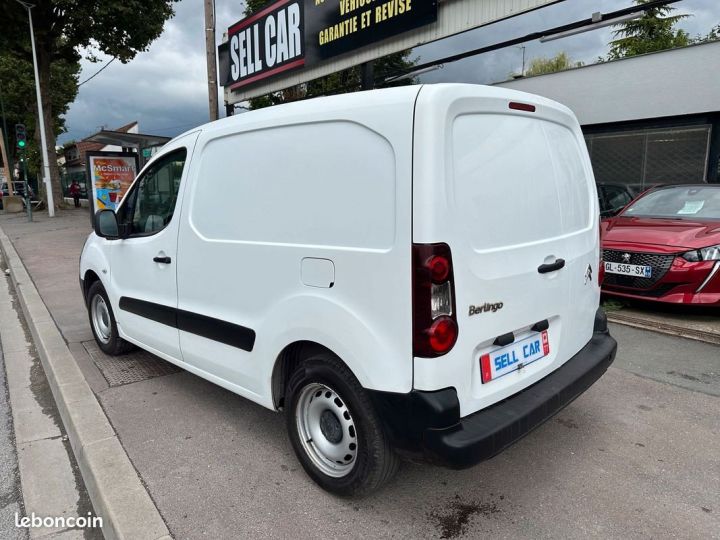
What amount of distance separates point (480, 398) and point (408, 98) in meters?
1.29

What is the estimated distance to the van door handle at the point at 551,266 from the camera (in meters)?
2.45

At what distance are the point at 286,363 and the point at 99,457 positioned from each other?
1196mm

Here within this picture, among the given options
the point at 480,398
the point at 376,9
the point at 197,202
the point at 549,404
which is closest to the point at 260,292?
the point at 197,202

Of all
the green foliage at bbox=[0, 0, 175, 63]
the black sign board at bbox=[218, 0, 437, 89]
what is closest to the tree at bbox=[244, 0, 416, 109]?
the green foliage at bbox=[0, 0, 175, 63]

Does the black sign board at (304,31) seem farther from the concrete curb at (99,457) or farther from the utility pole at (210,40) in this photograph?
the concrete curb at (99,457)

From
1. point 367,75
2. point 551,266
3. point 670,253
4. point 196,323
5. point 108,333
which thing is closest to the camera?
point 551,266

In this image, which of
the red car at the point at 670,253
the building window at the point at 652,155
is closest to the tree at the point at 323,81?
the building window at the point at 652,155

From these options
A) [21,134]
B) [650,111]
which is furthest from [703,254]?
[21,134]

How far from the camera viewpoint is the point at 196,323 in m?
3.17

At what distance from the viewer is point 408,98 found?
2.05m

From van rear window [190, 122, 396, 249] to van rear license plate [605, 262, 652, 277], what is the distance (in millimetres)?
4190

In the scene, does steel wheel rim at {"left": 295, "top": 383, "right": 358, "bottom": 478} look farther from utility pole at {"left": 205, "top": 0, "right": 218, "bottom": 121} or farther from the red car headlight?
utility pole at {"left": 205, "top": 0, "right": 218, "bottom": 121}

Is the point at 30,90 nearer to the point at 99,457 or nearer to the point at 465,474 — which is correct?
the point at 99,457

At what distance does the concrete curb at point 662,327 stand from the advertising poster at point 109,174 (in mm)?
12518
